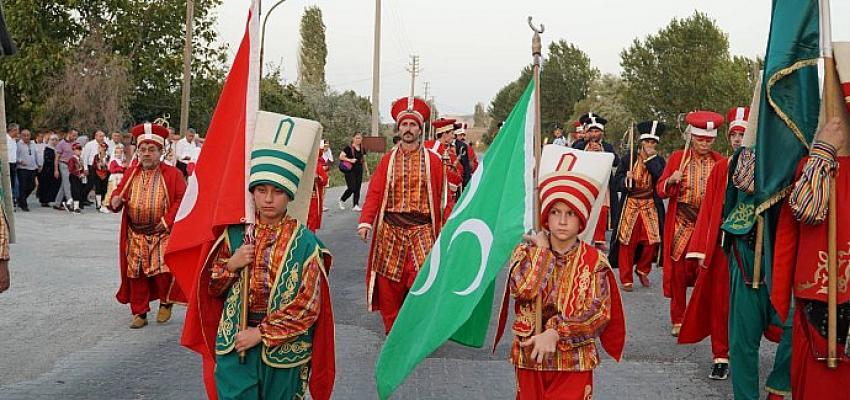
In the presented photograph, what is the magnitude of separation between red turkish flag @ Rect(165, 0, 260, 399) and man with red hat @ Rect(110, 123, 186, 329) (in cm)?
405

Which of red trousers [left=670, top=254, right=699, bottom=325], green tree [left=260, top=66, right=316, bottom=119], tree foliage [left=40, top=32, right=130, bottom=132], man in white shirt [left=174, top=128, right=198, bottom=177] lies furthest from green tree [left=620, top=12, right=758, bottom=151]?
red trousers [left=670, top=254, right=699, bottom=325]

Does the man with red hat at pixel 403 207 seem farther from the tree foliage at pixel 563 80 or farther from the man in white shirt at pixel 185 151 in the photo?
the tree foliage at pixel 563 80

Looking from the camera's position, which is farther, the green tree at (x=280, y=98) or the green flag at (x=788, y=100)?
the green tree at (x=280, y=98)

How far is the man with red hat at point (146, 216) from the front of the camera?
31.0 ft

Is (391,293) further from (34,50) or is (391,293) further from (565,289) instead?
(34,50)

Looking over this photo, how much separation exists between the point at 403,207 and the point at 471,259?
147 inches

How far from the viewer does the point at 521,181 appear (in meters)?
5.22

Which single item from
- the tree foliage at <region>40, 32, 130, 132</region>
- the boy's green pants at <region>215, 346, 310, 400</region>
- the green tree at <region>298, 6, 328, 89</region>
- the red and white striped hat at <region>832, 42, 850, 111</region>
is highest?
the green tree at <region>298, 6, 328, 89</region>

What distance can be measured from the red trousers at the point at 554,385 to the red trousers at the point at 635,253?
7.33m

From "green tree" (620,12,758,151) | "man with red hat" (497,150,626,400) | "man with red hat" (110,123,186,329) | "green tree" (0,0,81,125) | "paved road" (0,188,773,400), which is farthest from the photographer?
"green tree" (620,12,758,151)

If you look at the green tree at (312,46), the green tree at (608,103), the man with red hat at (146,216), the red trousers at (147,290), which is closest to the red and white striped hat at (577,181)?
the man with red hat at (146,216)

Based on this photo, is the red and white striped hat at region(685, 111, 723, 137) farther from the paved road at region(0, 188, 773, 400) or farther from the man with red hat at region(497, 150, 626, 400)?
the man with red hat at region(497, 150, 626, 400)

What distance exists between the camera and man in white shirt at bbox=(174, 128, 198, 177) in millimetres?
23219

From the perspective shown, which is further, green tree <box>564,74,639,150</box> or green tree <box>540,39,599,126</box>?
green tree <box>540,39,599,126</box>
